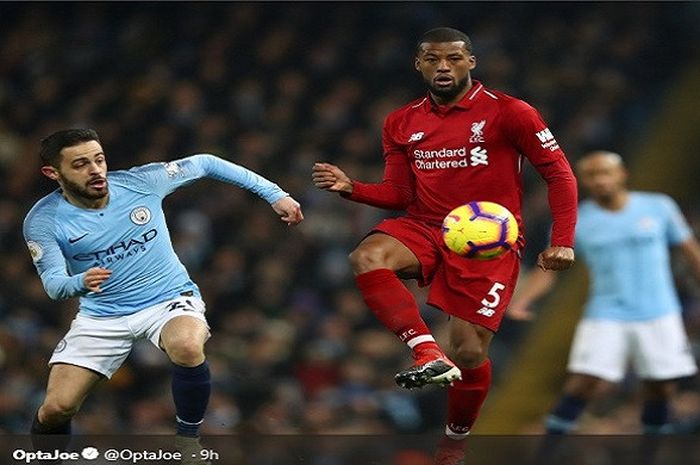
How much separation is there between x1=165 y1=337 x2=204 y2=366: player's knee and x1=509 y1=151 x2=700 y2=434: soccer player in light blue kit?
2.72 meters

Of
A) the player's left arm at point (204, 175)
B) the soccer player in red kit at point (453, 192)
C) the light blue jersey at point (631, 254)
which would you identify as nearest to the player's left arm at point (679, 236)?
the light blue jersey at point (631, 254)

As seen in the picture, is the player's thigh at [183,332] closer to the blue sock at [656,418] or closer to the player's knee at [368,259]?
the player's knee at [368,259]

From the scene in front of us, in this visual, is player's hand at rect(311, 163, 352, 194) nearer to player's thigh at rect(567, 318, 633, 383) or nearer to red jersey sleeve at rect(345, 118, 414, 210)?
red jersey sleeve at rect(345, 118, 414, 210)

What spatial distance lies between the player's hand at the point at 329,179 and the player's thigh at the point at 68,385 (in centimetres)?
139

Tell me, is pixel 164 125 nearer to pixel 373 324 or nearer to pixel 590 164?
pixel 373 324

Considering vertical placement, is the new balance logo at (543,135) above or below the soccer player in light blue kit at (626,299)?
above

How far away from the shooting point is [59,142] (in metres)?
7.28

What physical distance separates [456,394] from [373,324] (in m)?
4.63

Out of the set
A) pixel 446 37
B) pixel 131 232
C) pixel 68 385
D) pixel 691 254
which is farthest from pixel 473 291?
pixel 691 254

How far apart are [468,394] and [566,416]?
1822 mm

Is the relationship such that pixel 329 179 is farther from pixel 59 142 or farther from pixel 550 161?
pixel 59 142

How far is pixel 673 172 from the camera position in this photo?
1421cm

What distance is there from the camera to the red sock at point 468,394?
24.9ft

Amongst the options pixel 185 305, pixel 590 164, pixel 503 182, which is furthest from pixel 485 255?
pixel 590 164
